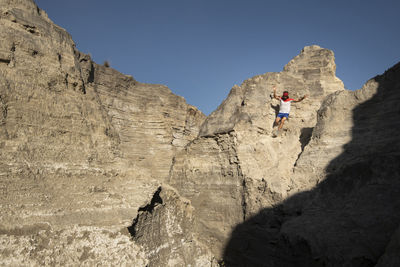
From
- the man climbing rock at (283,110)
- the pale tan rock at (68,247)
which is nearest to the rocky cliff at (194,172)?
the pale tan rock at (68,247)

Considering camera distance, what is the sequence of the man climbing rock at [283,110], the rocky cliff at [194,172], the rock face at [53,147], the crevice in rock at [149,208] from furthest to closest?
the man climbing rock at [283,110]
the crevice in rock at [149,208]
the rocky cliff at [194,172]
the rock face at [53,147]

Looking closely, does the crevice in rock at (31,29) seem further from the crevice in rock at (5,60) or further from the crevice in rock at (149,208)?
the crevice in rock at (149,208)

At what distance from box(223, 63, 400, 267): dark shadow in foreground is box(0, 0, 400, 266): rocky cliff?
29mm

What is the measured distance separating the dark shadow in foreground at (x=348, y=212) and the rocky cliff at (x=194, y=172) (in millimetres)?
29

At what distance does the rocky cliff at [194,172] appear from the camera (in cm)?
586

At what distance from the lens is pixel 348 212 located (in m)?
6.69

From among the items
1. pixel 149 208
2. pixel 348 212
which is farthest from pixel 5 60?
pixel 348 212

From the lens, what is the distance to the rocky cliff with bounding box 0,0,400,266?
586 cm

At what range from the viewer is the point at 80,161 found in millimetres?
7121

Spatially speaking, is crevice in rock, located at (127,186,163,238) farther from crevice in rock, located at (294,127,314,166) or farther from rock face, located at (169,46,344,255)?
crevice in rock, located at (294,127,314,166)

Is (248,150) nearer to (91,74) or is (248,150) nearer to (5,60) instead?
(91,74)

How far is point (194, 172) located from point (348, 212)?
17.0ft

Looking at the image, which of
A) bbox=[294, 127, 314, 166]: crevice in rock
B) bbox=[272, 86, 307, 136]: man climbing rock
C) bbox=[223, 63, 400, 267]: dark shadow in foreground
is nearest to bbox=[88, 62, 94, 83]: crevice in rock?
bbox=[272, 86, 307, 136]: man climbing rock

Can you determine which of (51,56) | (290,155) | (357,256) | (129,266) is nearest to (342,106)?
(290,155)
